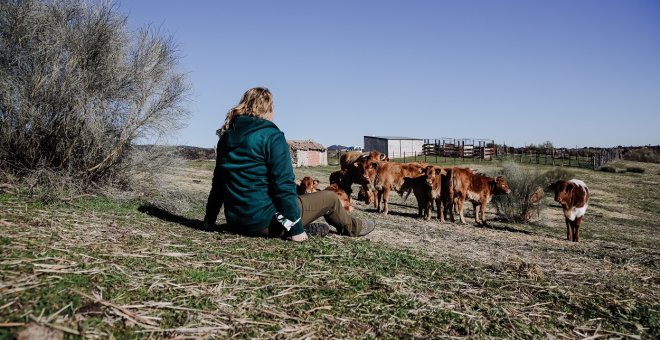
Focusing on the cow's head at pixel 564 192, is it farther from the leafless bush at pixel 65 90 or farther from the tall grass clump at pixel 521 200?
the leafless bush at pixel 65 90

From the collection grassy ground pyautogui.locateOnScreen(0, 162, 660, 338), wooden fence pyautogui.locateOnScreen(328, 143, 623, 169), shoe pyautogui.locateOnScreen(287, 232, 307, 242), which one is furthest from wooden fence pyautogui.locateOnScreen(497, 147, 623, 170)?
shoe pyautogui.locateOnScreen(287, 232, 307, 242)

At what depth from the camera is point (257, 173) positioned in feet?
15.8

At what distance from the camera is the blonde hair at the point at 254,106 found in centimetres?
502

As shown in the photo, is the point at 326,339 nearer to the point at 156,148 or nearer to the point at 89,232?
the point at 89,232

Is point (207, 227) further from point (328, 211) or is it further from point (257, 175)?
point (328, 211)

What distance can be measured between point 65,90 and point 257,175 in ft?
17.5

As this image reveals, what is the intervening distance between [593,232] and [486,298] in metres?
12.3

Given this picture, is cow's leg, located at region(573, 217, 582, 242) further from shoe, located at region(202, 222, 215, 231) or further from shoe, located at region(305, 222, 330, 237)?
shoe, located at region(202, 222, 215, 231)

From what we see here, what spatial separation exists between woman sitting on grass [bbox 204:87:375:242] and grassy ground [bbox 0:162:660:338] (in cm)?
22

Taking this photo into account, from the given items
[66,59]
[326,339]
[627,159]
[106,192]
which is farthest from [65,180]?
[627,159]

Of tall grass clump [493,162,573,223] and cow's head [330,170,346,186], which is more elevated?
cow's head [330,170,346,186]

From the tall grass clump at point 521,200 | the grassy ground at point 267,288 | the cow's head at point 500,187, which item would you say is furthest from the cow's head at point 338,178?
the grassy ground at point 267,288

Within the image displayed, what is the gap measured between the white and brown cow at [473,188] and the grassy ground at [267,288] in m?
7.67

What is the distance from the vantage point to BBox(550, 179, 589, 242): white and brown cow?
1123 centimetres
